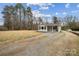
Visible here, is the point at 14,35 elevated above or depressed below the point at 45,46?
above

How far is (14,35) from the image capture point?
8.50ft

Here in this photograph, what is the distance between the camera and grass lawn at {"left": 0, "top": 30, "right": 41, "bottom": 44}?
2.57 metres

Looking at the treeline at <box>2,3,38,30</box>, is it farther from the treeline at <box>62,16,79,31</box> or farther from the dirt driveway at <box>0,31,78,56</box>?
the treeline at <box>62,16,79,31</box>

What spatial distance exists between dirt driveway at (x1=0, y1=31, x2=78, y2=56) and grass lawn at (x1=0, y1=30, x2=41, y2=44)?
0.05 metres

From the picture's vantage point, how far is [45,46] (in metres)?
2.58

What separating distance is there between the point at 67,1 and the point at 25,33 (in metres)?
0.62


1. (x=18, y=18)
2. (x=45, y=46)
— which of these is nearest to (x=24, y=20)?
(x=18, y=18)

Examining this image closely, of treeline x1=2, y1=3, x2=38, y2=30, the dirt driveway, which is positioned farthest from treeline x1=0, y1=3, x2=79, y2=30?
the dirt driveway

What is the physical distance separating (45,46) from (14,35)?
38 centimetres

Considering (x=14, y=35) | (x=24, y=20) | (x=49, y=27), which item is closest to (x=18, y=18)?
(x=24, y=20)

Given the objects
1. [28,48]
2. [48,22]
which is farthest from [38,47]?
[48,22]

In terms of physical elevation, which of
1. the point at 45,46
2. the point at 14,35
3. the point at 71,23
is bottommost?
the point at 45,46

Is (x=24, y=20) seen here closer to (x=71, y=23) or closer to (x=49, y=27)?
(x=49, y=27)

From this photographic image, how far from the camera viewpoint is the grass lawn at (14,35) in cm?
257
